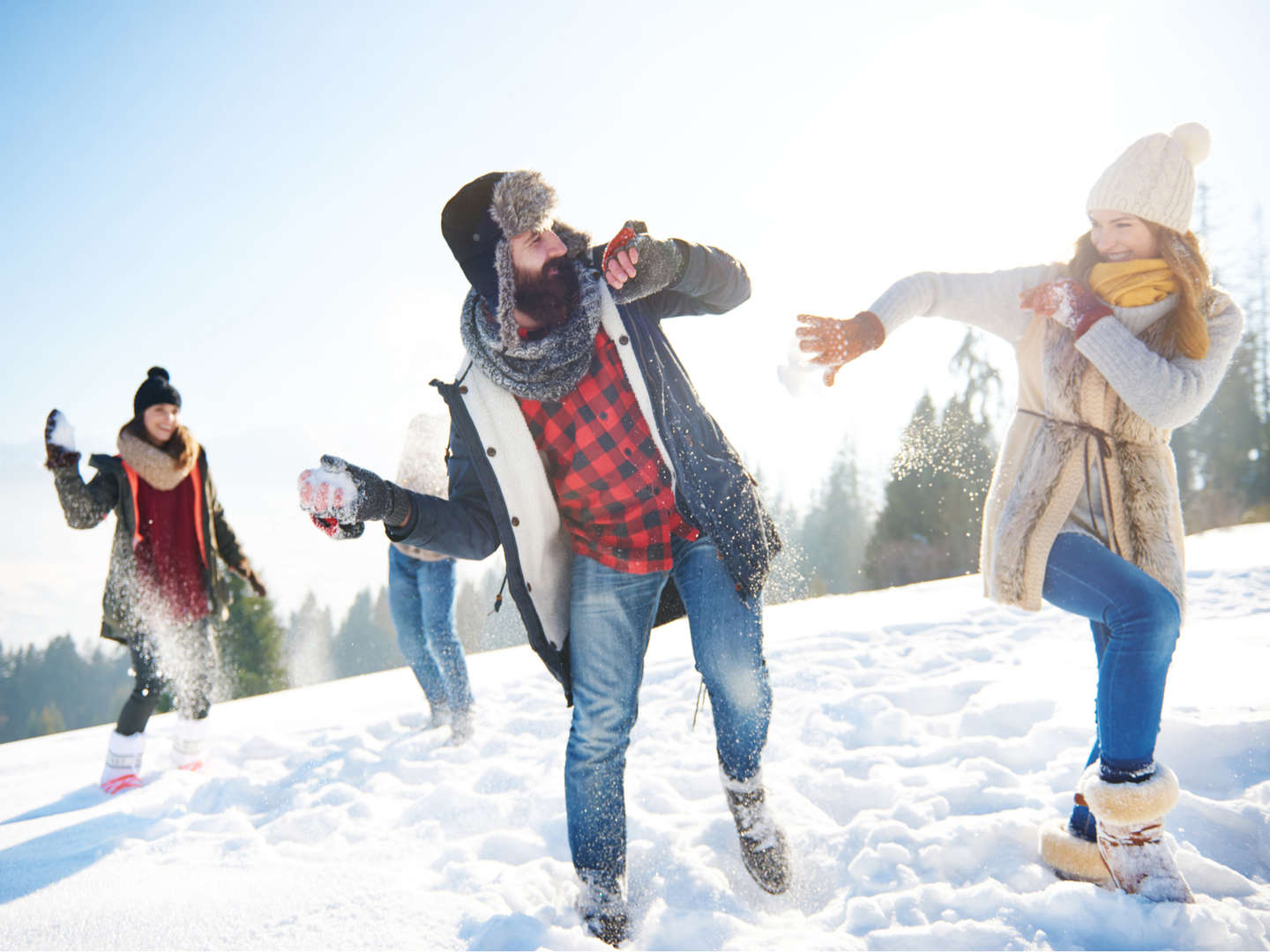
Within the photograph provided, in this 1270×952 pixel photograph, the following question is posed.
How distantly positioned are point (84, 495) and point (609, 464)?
336cm

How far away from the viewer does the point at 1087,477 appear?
2.18 meters

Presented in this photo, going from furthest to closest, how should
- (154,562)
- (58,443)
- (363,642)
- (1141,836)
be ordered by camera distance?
1. (363,642)
2. (154,562)
3. (58,443)
4. (1141,836)

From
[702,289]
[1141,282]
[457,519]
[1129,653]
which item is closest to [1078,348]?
[1141,282]

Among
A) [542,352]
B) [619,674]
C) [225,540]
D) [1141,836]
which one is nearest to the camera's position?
[1141,836]

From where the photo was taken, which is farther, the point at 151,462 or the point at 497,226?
the point at 151,462

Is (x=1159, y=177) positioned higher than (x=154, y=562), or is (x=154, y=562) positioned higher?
(x=1159, y=177)

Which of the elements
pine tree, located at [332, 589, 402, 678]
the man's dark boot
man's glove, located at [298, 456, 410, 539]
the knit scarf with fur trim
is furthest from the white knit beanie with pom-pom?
pine tree, located at [332, 589, 402, 678]

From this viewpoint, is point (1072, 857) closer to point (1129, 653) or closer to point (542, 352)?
point (1129, 653)

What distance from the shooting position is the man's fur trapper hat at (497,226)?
2.16 m

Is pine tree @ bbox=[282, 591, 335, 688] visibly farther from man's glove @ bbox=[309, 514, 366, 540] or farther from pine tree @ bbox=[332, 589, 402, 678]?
man's glove @ bbox=[309, 514, 366, 540]

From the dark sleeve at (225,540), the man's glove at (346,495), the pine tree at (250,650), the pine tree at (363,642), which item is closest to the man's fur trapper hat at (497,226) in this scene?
the man's glove at (346,495)

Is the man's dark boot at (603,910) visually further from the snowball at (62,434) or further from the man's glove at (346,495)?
the snowball at (62,434)

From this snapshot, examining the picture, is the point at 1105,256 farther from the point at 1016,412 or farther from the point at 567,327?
the point at 567,327

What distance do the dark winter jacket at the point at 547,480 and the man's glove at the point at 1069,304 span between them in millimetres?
1000
